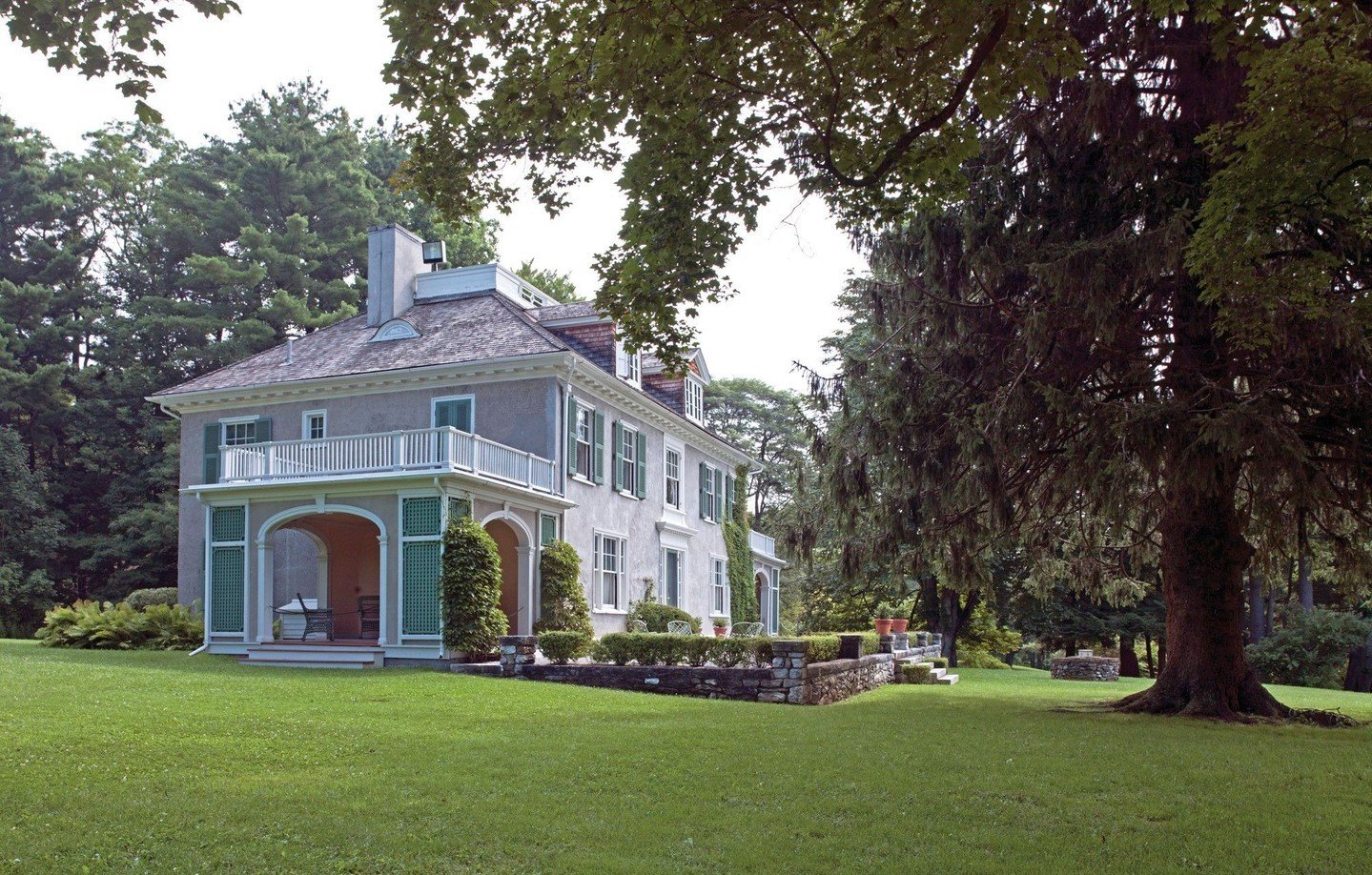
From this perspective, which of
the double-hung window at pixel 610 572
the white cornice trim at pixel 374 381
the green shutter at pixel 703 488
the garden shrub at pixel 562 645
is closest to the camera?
the garden shrub at pixel 562 645

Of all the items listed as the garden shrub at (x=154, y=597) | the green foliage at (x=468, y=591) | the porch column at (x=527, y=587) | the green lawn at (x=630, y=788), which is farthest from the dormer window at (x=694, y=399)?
the green lawn at (x=630, y=788)

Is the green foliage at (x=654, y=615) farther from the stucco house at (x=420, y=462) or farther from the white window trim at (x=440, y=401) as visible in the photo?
the white window trim at (x=440, y=401)

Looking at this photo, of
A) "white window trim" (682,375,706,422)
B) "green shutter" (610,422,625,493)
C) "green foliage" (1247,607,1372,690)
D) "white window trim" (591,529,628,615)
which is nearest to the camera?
"white window trim" (591,529,628,615)

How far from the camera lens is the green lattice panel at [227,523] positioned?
2120cm

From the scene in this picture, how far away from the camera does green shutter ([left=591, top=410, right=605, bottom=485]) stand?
958 inches

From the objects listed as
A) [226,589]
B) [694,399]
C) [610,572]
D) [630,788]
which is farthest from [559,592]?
[630,788]

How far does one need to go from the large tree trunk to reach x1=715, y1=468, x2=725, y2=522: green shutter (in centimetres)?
1841

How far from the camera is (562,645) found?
59.4 ft

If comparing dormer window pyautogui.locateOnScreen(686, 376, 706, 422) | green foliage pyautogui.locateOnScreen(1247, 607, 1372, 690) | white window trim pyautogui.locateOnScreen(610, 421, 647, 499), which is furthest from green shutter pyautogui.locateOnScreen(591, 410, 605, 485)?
green foliage pyautogui.locateOnScreen(1247, 607, 1372, 690)

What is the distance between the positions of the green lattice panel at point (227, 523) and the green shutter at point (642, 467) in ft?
30.4

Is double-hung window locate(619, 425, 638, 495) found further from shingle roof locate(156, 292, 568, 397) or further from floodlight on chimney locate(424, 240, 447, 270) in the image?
floodlight on chimney locate(424, 240, 447, 270)

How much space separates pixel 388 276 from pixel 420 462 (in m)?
8.40

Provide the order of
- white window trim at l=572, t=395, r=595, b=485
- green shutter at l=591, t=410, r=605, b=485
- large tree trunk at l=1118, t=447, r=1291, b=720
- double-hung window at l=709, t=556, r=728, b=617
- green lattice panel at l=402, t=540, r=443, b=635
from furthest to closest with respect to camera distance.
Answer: double-hung window at l=709, t=556, r=728, b=617 → green shutter at l=591, t=410, r=605, b=485 → white window trim at l=572, t=395, r=595, b=485 → green lattice panel at l=402, t=540, r=443, b=635 → large tree trunk at l=1118, t=447, r=1291, b=720

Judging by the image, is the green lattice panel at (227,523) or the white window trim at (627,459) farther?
the white window trim at (627,459)
